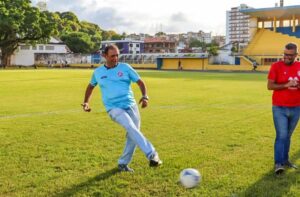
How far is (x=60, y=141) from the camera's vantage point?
8.61 metres

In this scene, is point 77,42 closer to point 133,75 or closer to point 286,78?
point 133,75

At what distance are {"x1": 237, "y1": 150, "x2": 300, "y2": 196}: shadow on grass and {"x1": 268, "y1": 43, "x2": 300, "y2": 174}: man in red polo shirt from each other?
132mm


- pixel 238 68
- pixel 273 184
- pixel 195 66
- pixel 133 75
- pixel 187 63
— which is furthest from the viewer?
pixel 187 63

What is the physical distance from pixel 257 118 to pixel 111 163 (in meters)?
Answer: 6.40

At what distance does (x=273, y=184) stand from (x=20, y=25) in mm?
65592

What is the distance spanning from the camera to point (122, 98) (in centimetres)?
612

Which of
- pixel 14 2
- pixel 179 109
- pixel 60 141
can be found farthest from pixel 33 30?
pixel 60 141

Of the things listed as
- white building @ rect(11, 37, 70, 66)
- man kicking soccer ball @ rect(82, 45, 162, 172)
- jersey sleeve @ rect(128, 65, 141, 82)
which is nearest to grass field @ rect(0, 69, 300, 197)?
man kicking soccer ball @ rect(82, 45, 162, 172)

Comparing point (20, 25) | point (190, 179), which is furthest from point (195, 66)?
point (190, 179)

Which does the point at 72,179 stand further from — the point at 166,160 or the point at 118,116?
the point at 166,160

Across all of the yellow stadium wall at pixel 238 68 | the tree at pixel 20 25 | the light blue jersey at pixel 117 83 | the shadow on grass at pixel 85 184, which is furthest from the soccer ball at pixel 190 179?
the tree at pixel 20 25

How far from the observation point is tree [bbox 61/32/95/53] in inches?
4055

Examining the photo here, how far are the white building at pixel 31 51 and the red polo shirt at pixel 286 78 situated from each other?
84.7 meters

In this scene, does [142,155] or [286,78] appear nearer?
[286,78]
